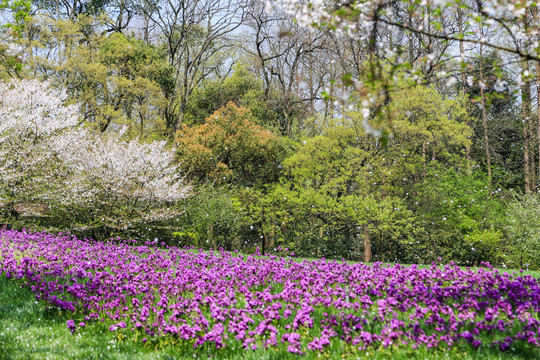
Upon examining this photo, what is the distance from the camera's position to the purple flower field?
12.4 feet

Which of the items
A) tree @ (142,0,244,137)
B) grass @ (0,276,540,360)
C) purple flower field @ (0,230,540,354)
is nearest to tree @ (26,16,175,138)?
tree @ (142,0,244,137)

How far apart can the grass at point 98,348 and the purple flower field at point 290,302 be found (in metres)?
0.09

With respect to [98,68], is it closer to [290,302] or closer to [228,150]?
[228,150]

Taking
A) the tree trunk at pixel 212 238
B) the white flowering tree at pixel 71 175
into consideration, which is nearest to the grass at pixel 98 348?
the white flowering tree at pixel 71 175

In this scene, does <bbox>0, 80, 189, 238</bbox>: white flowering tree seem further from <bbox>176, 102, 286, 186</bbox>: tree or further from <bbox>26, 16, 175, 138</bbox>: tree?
<bbox>26, 16, 175, 138</bbox>: tree

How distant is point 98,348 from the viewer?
4.12 meters

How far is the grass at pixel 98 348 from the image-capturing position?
3.44m

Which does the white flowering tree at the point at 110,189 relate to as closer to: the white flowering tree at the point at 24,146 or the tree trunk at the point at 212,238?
the white flowering tree at the point at 24,146

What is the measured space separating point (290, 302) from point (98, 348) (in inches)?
93.6

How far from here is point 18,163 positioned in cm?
1092

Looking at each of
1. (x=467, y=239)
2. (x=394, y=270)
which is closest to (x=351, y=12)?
(x=394, y=270)

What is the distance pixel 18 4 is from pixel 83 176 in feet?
17.4

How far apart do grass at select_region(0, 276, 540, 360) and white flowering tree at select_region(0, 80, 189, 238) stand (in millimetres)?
6493

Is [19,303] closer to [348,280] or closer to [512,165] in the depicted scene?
[348,280]
